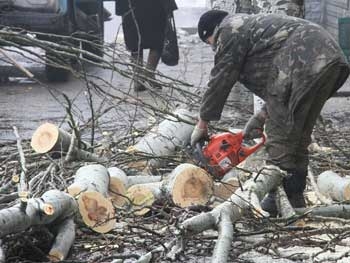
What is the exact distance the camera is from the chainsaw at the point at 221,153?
559 centimetres

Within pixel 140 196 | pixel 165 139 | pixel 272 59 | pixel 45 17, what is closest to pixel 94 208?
pixel 140 196

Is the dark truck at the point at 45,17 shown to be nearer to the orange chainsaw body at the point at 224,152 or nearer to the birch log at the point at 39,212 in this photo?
the orange chainsaw body at the point at 224,152

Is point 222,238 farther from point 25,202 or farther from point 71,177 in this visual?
point 71,177

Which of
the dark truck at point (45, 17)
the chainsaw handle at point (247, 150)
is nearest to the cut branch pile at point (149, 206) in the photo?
the chainsaw handle at point (247, 150)

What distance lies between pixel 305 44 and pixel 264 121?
693 millimetres

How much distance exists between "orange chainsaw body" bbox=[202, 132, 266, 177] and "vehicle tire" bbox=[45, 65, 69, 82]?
7.30 meters

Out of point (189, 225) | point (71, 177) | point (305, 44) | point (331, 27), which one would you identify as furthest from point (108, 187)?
point (331, 27)

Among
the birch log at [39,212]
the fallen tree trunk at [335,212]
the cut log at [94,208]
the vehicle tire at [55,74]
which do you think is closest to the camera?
the birch log at [39,212]

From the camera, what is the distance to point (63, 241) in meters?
4.31

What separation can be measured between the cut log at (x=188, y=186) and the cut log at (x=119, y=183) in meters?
0.27

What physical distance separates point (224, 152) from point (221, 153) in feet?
0.07

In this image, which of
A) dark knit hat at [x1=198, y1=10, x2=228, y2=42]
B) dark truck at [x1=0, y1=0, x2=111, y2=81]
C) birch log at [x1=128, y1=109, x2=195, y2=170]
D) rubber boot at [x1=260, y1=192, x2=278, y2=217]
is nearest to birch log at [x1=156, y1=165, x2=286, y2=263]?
rubber boot at [x1=260, y1=192, x2=278, y2=217]

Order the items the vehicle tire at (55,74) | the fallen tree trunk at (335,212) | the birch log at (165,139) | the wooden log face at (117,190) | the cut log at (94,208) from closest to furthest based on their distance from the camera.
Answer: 1. the cut log at (94,208)
2. the fallen tree trunk at (335,212)
3. the wooden log face at (117,190)
4. the birch log at (165,139)
5. the vehicle tire at (55,74)

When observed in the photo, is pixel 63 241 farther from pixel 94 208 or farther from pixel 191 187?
pixel 191 187
